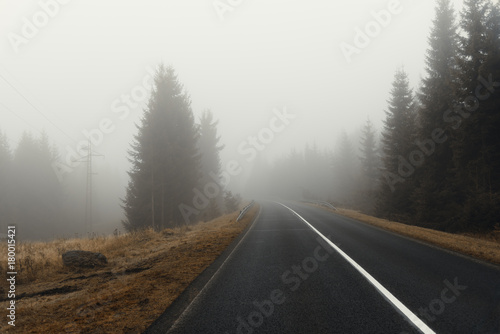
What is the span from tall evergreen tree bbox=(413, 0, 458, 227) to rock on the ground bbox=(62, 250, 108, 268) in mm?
17530

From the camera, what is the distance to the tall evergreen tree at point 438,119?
16.3 metres

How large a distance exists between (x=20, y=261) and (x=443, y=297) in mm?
10578

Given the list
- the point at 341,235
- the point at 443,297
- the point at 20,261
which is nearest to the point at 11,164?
the point at 20,261

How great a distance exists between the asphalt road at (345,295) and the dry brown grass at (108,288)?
0.55 metres

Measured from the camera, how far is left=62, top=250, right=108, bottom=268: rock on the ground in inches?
297

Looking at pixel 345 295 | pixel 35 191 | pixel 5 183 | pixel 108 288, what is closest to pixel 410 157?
pixel 345 295

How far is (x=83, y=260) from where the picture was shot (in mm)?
7648

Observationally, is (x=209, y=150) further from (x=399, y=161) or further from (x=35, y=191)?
(x=35, y=191)

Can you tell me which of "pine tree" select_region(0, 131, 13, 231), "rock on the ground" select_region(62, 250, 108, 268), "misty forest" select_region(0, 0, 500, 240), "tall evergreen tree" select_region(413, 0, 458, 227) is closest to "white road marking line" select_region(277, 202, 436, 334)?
"rock on the ground" select_region(62, 250, 108, 268)

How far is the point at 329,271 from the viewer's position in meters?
5.93

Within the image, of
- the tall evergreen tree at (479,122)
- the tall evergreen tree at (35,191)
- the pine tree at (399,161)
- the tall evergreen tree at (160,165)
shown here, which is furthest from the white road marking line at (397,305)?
the tall evergreen tree at (35,191)

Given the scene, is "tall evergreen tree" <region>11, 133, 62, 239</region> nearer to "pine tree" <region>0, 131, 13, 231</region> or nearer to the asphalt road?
"pine tree" <region>0, 131, 13, 231</region>

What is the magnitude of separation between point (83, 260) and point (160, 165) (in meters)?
14.3

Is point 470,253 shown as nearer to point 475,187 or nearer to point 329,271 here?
point 329,271
